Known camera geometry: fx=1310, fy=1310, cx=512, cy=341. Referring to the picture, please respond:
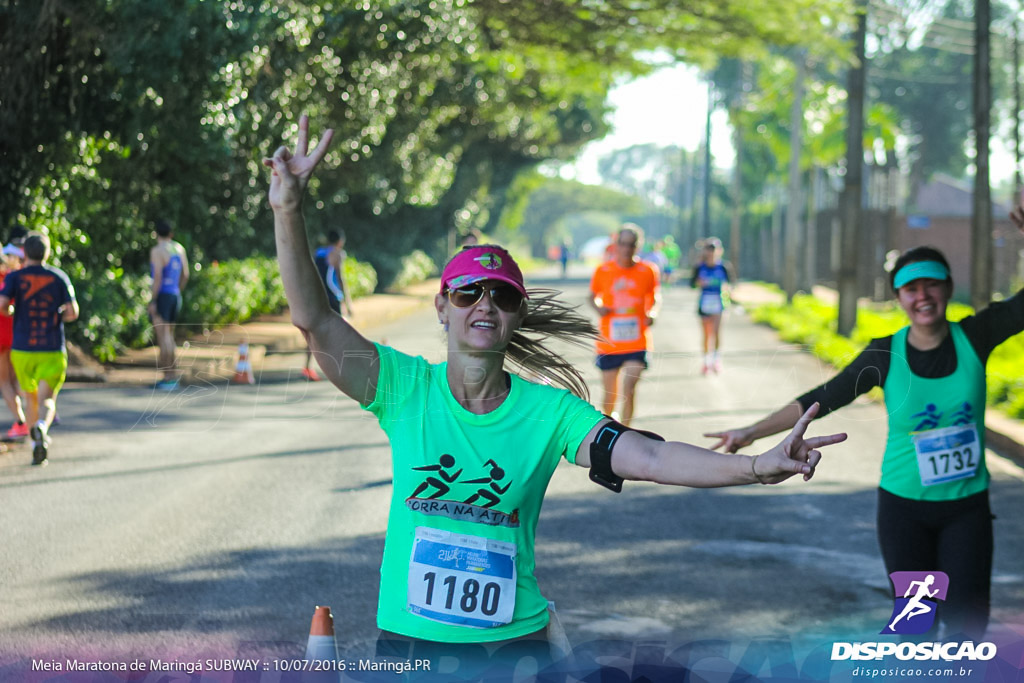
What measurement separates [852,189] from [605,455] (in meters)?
21.8

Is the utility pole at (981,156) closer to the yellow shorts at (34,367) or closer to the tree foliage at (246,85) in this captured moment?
the tree foliage at (246,85)

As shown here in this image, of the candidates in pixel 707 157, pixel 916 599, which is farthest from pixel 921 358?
pixel 707 157

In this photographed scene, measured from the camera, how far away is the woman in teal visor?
15.7 ft

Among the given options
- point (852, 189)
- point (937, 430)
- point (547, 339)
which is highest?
point (852, 189)

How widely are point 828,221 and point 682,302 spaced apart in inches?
515

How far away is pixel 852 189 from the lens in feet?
78.7

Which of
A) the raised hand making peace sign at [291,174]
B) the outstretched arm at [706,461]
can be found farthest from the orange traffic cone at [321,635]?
the raised hand making peace sign at [291,174]

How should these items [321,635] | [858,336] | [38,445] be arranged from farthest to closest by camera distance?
1. [858,336]
2. [38,445]
3. [321,635]

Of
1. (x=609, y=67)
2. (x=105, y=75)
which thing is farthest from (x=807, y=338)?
(x=105, y=75)

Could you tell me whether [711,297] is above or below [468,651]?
above

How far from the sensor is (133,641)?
558cm

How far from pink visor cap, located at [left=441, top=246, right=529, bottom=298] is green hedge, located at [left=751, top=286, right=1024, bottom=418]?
2.07m

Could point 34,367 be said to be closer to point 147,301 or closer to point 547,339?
point 547,339

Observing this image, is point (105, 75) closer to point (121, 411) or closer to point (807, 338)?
point (121, 411)
